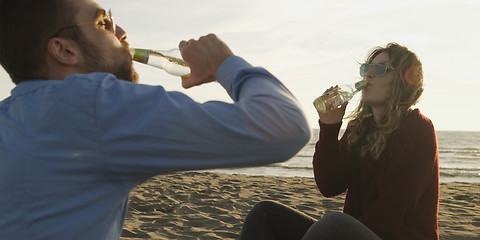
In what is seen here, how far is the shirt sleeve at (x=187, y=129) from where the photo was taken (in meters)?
0.94

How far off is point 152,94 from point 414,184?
1.91 metres

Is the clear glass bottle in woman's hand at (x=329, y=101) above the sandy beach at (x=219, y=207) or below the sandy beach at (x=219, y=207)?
above

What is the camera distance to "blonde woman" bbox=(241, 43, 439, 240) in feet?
7.64

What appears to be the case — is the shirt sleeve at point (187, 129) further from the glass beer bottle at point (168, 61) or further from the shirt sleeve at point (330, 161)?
the shirt sleeve at point (330, 161)

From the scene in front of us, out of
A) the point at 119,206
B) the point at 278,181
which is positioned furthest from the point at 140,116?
the point at 278,181

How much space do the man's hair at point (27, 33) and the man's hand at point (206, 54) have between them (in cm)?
36

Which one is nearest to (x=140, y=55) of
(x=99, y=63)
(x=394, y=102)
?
(x=99, y=63)

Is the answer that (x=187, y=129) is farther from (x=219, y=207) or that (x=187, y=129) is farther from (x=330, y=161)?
(x=219, y=207)

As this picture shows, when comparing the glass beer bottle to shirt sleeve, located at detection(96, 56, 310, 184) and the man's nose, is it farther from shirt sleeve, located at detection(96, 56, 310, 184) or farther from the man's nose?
shirt sleeve, located at detection(96, 56, 310, 184)

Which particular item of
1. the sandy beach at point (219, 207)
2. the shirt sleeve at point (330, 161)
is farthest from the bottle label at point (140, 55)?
the sandy beach at point (219, 207)

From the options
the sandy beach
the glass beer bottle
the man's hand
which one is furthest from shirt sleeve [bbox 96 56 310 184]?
the sandy beach

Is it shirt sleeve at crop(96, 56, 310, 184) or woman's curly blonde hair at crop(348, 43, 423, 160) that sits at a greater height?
woman's curly blonde hair at crop(348, 43, 423, 160)

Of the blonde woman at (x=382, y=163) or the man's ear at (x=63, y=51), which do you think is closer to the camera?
the man's ear at (x=63, y=51)

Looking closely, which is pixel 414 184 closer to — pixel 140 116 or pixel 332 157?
pixel 332 157
